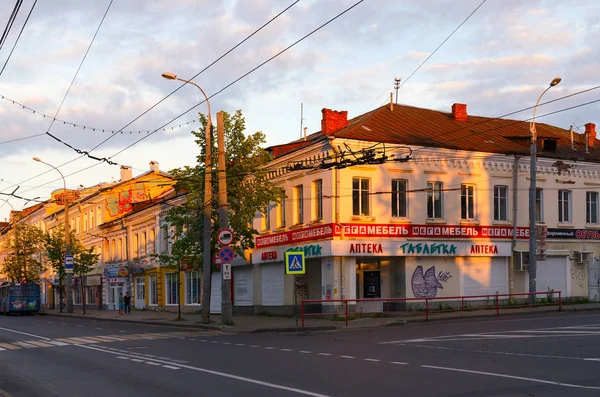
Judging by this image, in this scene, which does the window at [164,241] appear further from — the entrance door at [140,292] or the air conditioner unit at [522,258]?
the air conditioner unit at [522,258]

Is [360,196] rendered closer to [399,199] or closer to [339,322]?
[399,199]

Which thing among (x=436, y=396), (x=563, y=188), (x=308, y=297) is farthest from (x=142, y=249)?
(x=436, y=396)

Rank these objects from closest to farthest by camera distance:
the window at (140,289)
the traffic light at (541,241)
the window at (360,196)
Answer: the window at (360,196), the traffic light at (541,241), the window at (140,289)

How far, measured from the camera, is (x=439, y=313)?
31.6 m

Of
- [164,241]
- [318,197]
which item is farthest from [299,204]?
[164,241]

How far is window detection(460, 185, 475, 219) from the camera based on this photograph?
35.9 metres

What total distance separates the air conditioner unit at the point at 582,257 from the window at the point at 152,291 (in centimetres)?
2934

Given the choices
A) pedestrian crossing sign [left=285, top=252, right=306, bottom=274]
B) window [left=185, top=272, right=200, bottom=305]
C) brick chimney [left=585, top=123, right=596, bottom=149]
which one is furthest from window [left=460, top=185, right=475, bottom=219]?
window [left=185, top=272, right=200, bottom=305]

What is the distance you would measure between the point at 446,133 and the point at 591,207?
31.1ft

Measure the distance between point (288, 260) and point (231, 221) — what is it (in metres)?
5.98

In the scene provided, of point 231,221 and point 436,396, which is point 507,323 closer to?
point 231,221

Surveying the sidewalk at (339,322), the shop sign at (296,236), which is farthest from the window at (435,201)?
the shop sign at (296,236)

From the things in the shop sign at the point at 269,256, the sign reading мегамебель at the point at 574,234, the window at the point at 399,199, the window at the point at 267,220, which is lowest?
the shop sign at the point at 269,256

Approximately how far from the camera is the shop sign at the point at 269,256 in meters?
37.2
